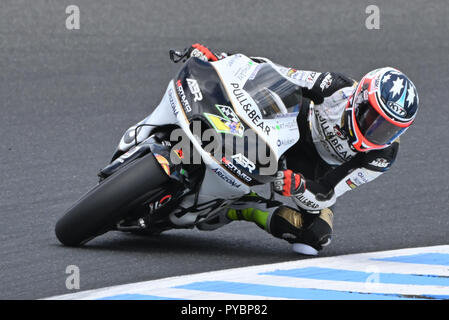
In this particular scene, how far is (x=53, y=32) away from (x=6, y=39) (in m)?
0.58

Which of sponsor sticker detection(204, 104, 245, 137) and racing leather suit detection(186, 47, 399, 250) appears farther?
racing leather suit detection(186, 47, 399, 250)

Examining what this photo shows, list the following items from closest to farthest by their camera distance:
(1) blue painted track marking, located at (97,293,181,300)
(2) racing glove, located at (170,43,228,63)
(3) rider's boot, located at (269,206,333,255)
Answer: (1) blue painted track marking, located at (97,293,181,300) < (3) rider's boot, located at (269,206,333,255) < (2) racing glove, located at (170,43,228,63)

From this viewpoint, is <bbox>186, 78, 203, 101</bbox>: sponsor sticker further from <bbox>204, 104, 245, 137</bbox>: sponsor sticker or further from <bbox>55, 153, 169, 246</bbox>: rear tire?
<bbox>55, 153, 169, 246</bbox>: rear tire

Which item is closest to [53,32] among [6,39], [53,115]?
[6,39]

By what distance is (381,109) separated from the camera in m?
5.69

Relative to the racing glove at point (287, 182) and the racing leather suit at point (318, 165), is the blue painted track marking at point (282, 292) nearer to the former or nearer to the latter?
the racing glove at point (287, 182)

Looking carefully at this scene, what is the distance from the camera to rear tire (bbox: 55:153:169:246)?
5680 mm

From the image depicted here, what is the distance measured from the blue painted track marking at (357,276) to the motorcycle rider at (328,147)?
45 centimetres

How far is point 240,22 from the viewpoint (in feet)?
40.0

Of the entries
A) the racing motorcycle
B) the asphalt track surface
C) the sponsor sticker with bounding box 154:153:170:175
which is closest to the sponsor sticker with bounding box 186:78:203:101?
the racing motorcycle

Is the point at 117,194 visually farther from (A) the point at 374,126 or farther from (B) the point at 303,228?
(A) the point at 374,126

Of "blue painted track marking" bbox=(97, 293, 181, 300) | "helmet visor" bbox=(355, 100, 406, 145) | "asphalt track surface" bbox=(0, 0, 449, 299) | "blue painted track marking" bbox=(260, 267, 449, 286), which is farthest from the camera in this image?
"asphalt track surface" bbox=(0, 0, 449, 299)

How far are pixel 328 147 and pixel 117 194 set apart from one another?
1.50 meters

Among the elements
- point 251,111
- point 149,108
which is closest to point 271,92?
point 251,111
